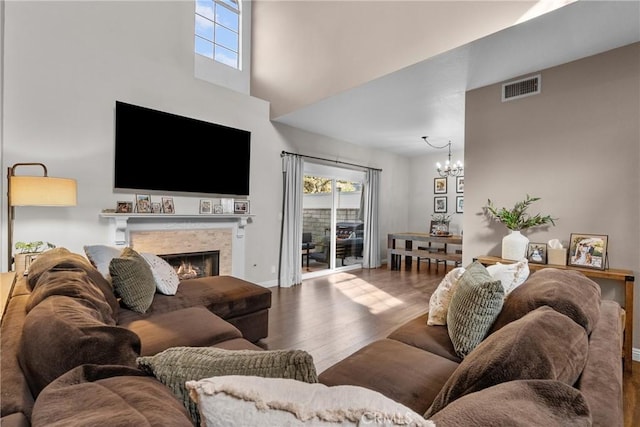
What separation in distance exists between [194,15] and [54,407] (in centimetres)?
496

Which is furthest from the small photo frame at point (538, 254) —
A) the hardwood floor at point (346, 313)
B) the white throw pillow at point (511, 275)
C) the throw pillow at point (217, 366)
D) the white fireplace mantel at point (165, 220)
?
the white fireplace mantel at point (165, 220)

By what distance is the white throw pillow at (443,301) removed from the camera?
6.89 feet

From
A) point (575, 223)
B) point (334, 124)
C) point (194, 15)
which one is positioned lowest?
point (575, 223)

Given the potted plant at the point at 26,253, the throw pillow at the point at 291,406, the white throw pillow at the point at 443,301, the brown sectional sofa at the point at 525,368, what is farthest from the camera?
the potted plant at the point at 26,253

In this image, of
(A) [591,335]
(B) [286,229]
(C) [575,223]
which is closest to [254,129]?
(B) [286,229]

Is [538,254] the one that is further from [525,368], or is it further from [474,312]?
[525,368]

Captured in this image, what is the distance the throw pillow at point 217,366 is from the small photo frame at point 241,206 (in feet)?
12.8

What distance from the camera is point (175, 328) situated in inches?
78.8

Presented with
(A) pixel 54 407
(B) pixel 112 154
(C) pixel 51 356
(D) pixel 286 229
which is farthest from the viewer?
(D) pixel 286 229

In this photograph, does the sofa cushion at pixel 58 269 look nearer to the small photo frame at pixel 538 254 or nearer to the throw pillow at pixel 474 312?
the throw pillow at pixel 474 312

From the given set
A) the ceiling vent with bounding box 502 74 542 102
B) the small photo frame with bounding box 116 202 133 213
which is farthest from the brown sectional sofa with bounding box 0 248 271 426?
the ceiling vent with bounding box 502 74 542 102

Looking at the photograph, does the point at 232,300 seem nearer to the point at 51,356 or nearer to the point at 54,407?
the point at 51,356

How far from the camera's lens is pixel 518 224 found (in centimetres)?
330

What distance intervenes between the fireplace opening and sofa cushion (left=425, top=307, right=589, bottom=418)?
3849 mm
